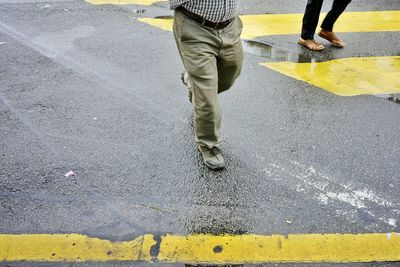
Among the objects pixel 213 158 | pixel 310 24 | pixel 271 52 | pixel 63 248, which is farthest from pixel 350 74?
pixel 63 248

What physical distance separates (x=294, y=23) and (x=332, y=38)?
99 centimetres

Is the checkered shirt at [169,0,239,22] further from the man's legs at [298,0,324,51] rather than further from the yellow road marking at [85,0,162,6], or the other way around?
the yellow road marking at [85,0,162,6]

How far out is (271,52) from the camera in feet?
16.2

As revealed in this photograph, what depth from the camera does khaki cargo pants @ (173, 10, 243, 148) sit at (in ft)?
8.53

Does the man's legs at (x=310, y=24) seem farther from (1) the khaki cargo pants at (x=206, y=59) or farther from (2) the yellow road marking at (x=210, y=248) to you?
(2) the yellow road marking at (x=210, y=248)

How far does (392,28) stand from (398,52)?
0.95m

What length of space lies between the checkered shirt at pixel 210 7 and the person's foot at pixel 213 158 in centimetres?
95

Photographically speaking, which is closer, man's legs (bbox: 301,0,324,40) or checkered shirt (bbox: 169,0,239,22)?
checkered shirt (bbox: 169,0,239,22)

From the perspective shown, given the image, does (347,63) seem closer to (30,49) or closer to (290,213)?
(290,213)

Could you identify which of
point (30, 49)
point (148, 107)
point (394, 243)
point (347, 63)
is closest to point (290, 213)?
point (394, 243)

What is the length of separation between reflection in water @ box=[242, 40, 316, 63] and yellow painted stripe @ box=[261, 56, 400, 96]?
0.43 feet

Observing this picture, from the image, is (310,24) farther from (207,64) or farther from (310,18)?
(207,64)

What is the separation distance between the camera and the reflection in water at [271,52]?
4.75m

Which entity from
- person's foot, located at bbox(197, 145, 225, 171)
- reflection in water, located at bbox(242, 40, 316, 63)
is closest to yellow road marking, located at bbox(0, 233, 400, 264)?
person's foot, located at bbox(197, 145, 225, 171)
